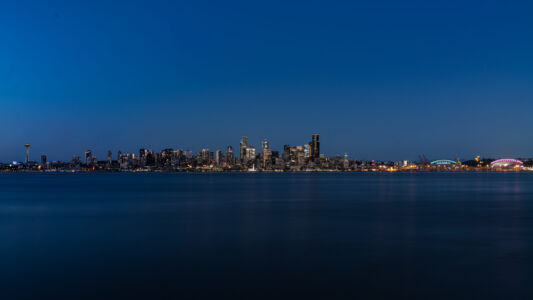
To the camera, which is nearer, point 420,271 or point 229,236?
point 420,271

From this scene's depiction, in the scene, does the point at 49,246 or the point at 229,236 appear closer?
the point at 49,246

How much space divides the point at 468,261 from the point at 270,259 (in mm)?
6835

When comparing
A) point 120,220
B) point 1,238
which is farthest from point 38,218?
point 1,238

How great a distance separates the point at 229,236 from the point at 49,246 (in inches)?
307

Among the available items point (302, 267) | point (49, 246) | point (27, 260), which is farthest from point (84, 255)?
point (302, 267)

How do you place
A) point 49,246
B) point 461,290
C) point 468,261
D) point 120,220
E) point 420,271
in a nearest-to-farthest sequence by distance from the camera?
point 461,290 < point 420,271 < point 468,261 < point 49,246 < point 120,220

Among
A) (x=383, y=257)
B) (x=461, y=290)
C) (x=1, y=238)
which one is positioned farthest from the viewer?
(x=1, y=238)

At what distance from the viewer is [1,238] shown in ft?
69.4

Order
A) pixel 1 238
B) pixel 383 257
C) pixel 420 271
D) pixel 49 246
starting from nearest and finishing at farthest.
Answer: pixel 420 271 < pixel 383 257 < pixel 49 246 < pixel 1 238

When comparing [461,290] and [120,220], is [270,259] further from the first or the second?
[120,220]

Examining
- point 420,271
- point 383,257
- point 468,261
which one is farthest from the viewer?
point 383,257

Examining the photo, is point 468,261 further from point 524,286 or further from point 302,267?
point 302,267

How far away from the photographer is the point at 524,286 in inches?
496

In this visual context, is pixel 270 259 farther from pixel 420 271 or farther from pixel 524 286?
pixel 524 286
